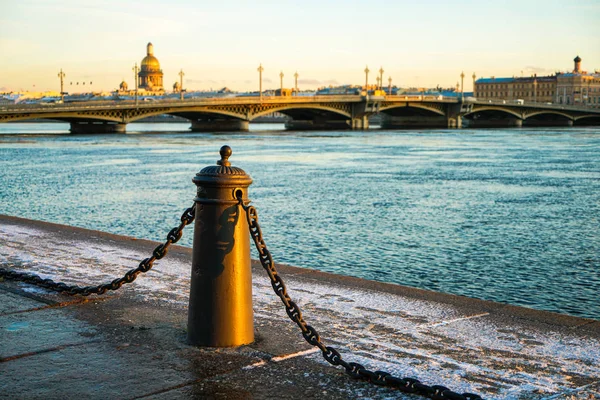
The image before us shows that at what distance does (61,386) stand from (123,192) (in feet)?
51.3

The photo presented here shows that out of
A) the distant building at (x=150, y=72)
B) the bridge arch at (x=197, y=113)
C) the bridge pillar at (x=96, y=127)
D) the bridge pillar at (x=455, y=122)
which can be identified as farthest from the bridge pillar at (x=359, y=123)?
the distant building at (x=150, y=72)

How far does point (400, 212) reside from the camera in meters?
14.8

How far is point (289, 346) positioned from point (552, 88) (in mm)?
158757

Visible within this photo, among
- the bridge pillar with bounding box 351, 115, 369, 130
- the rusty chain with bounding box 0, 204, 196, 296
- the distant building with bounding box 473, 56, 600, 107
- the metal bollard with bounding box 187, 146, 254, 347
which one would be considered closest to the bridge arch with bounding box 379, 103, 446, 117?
the bridge pillar with bounding box 351, 115, 369, 130

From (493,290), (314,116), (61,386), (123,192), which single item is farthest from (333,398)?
(314,116)

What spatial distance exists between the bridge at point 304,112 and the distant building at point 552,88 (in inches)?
2000

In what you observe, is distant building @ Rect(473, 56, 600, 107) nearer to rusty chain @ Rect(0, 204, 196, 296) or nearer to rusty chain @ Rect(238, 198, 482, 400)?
rusty chain @ Rect(0, 204, 196, 296)

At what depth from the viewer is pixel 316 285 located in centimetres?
560

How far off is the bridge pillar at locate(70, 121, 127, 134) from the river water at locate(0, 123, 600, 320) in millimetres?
33245

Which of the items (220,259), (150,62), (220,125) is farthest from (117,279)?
(150,62)

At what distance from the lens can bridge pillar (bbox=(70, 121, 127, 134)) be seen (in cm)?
6331

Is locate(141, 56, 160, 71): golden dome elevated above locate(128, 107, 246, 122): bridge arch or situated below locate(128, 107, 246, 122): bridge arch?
above

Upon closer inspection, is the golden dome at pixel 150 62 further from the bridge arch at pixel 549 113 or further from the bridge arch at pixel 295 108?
the bridge arch at pixel 295 108

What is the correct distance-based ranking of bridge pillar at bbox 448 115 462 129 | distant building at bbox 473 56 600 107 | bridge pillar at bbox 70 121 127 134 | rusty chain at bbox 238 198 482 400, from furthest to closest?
1. distant building at bbox 473 56 600 107
2. bridge pillar at bbox 448 115 462 129
3. bridge pillar at bbox 70 121 127 134
4. rusty chain at bbox 238 198 482 400
